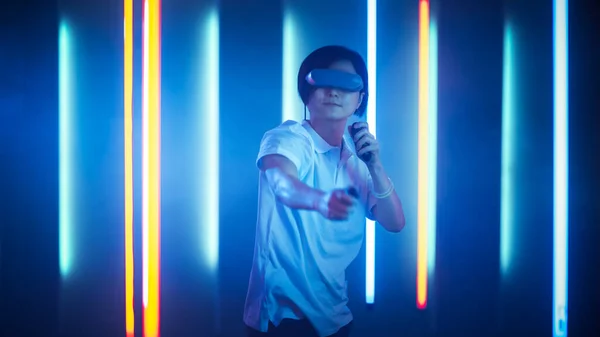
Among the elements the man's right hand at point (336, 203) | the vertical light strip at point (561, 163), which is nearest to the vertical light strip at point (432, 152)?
the vertical light strip at point (561, 163)

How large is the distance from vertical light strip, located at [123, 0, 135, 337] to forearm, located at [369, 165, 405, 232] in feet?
2.94

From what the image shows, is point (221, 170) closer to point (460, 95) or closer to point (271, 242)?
point (271, 242)

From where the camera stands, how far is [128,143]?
1.58 meters

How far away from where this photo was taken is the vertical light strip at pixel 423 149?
1.63 metres

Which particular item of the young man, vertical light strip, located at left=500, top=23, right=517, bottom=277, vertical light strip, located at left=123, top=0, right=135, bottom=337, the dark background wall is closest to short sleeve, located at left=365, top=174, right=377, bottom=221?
the young man

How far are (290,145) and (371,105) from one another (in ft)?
1.34

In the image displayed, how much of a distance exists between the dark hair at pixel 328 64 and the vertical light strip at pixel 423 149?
0.24 metres

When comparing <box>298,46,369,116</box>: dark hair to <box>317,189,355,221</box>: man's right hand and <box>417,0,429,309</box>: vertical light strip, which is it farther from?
<box>317,189,355,221</box>: man's right hand

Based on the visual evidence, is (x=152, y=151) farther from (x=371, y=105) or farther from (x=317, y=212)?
(x=371, y=105)

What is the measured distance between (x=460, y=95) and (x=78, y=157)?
1498 millimetres

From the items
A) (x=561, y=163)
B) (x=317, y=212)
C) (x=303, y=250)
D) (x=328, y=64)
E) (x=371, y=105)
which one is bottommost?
(x=303, y=250)

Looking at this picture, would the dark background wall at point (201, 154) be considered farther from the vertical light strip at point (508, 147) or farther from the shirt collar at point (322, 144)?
the shirt collar at point (322, 144)

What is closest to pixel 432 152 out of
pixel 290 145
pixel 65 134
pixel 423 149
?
pixel 423 149

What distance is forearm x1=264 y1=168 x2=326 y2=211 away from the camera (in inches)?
48.0
